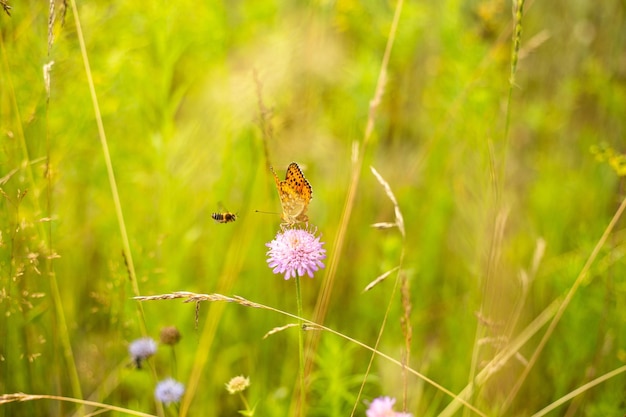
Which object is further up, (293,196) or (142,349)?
(293,196)

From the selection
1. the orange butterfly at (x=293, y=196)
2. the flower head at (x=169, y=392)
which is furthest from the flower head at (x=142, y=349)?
the orange butterfly at (x=293, y=196)

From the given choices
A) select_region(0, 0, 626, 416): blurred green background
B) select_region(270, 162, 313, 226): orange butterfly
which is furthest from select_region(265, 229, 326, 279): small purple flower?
select_region(0, 0, 626, 416): blurred green background

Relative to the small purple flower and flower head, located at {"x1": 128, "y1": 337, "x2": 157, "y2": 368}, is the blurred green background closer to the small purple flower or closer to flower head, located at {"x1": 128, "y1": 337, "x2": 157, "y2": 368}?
flower head, located at {"x1": 128, "y1": 337, "x2": 157, "y2": 368}

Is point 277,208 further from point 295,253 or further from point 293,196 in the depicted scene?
point 295,253

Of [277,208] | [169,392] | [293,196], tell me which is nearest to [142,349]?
[169,392]

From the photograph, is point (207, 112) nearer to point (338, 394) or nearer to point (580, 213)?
point (338, 394)

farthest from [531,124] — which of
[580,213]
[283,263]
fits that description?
[283,263]

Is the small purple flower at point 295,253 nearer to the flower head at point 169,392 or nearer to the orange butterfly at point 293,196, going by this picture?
the orange butterfly at point 293,196

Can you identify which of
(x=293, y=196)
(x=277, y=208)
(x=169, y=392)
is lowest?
(x=169, y=392)
